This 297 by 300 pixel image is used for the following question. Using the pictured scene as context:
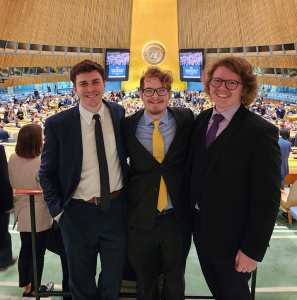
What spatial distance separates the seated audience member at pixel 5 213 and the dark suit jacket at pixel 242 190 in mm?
1697

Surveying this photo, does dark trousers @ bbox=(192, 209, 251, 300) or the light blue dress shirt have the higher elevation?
the light blue dress shirt

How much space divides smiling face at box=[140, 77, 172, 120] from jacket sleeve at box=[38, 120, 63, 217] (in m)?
0.67

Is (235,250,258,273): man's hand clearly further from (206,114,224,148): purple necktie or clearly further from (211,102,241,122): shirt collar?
(211,102,241,122): shirt collar

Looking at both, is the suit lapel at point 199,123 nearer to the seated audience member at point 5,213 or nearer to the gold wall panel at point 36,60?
the seated audience member at point 5,213

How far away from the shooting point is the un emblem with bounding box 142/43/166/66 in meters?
27.4

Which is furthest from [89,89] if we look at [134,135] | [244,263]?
[244,263]

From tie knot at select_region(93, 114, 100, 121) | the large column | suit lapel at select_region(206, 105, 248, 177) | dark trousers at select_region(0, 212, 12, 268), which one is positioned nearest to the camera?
suit lapel at select_region(206, 105, 248, 177)

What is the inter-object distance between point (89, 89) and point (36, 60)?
22045 mm

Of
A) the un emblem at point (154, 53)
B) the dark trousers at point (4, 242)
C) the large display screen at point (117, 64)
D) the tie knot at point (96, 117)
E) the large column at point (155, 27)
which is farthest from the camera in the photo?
the un emblem at point (154, 53)

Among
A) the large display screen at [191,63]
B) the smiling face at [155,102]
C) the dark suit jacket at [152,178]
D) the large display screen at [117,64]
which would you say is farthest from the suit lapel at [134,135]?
the large display screen at [117,64]

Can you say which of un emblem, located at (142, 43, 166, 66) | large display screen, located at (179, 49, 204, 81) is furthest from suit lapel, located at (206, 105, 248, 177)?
un emblem, located at (142, 43, 166, 66)

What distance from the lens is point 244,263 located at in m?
1.64

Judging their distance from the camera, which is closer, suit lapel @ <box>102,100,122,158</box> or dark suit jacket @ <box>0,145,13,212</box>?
suit lapel @ <box>102,100,122,158</box>

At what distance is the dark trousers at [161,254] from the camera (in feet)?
6.25
